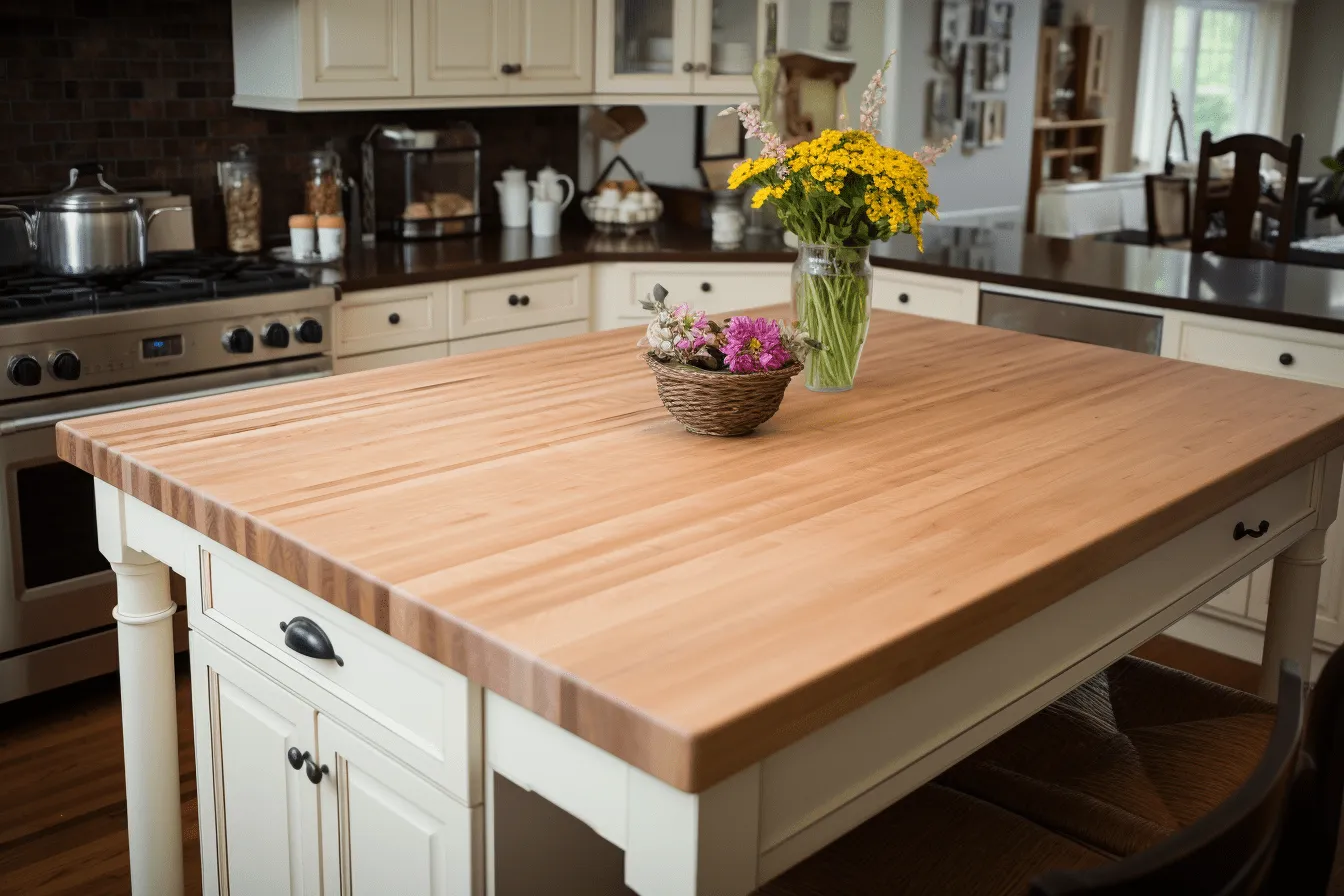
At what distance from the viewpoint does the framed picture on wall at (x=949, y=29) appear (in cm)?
927

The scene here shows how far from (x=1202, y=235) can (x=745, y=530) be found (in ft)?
14.0

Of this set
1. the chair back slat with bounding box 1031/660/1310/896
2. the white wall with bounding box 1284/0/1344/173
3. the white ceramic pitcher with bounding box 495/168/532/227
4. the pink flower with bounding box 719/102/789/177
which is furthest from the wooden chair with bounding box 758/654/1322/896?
the white wall with bounding box 1284/0/1344/173

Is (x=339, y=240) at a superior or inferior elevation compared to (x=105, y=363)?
superior

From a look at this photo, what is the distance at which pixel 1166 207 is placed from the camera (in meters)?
8.31

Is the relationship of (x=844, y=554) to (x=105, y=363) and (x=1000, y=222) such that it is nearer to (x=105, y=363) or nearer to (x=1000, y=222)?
(x=105, y=363)

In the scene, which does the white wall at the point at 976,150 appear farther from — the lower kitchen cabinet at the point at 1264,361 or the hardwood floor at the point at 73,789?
the hardwood floor at the point at 73,789

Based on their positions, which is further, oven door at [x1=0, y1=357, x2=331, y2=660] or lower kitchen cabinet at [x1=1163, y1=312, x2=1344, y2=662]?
lower kitchen cabinet at [x1=1163, y1=312, x2=1344, y2=662]

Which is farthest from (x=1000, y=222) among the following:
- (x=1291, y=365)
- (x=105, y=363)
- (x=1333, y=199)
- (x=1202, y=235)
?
(x=105, y=363)

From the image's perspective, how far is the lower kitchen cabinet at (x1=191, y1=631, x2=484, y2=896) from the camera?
1.58 meters

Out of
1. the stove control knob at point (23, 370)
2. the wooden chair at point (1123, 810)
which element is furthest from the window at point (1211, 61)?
the wooden chair at point (1123, 810)

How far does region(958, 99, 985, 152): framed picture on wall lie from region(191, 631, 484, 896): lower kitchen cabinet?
8490 millimetres

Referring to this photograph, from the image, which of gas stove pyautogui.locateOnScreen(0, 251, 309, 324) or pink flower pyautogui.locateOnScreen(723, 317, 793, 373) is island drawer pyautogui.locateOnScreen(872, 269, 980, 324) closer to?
gas stove pyautogui.locateOnScreen(0, 251, 309, 324)

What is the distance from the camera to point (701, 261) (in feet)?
14.5

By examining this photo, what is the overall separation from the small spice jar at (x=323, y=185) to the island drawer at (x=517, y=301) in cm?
57
